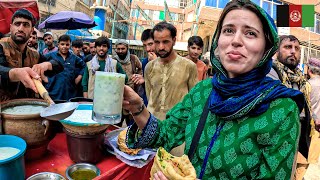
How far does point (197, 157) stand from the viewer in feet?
4.13

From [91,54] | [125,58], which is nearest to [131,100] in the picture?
[125,58]

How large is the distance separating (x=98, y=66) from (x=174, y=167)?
10.8 ft

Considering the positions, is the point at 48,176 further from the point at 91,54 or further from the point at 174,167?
the point at 91,54

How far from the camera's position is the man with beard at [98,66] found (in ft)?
13.2

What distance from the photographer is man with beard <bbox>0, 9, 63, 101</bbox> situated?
1.73 meters

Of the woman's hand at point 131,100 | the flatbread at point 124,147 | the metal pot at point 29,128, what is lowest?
the flatbread at point 124,147

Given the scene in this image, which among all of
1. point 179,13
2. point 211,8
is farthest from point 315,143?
point 179,13

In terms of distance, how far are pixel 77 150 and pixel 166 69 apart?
1.72 meters

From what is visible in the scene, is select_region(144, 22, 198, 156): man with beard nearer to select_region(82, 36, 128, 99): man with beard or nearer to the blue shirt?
select_region(82, 36, 128, 99): man with beard

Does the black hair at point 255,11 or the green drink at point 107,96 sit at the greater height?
the black hair at point 255,11

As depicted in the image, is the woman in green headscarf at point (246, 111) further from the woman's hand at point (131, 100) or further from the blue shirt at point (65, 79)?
the blue shirt at point (65, 79)

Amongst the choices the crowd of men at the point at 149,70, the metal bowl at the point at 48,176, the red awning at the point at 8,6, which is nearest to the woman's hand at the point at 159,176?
the metal bowl at the point at 48,176

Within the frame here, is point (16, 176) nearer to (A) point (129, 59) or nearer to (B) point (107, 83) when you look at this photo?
(B) point (107, 83)

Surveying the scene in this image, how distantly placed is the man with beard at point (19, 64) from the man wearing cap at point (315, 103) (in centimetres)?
385
